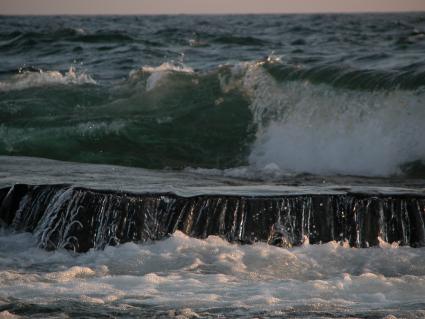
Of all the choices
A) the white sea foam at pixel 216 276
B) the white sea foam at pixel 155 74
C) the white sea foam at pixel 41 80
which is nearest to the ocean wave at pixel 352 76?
the white sea foam at pixel 155 74

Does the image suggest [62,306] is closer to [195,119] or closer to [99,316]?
[99,316]

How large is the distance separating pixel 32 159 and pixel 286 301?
18.0 ft

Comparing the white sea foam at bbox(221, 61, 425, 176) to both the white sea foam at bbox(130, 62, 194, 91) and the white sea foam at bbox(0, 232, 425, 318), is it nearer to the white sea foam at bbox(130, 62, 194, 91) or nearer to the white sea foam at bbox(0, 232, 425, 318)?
the white sea foam at bbox(130, 62, 194, 91)

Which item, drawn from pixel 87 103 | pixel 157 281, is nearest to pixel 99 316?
pixel 157 281

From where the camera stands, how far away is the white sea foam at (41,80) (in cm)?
1720

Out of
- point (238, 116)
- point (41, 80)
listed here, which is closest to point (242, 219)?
point (238, 116)

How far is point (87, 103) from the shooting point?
1581 centimetres

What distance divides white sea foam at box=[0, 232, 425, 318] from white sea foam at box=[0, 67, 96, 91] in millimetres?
9151

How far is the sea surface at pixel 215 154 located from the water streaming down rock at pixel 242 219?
144 mm

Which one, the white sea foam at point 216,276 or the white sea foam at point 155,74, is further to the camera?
the white sea foam at point 155,74

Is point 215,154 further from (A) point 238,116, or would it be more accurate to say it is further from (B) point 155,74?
(B) point 155,74

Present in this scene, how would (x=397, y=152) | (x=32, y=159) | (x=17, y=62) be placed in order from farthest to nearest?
(x=17, y=62) → (x=397, y=152) → (x=32, y=159)

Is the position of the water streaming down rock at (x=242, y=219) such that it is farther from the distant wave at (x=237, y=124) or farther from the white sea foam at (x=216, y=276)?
the distant wave at (x=237, y=124)

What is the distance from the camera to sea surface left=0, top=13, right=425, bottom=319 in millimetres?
6414
